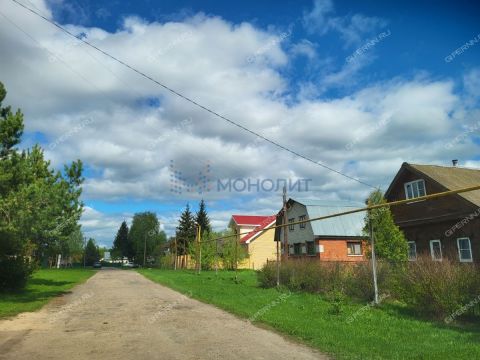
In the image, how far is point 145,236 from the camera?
97812mm

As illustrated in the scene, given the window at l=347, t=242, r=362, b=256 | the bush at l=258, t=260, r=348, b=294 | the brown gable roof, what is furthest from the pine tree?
the bush at l=258, t=260, r=348, b=294

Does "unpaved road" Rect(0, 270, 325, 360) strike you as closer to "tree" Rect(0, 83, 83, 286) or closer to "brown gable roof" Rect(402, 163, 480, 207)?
"tree" Rect(0, 83, 83, 286)

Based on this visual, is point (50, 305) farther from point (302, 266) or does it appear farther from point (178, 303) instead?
point (302, 266)

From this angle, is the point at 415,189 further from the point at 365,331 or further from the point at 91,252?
the point at 91,252

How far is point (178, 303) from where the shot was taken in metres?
14.8

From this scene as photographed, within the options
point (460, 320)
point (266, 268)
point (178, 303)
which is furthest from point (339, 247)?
point (460, 320)

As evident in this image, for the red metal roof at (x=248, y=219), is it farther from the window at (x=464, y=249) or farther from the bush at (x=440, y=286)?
the bush at (x=440, y=286)

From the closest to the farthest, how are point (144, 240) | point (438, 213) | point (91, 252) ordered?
point (438, 213) < point (144, 240) < point (91, 252)

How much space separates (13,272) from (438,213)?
22083 mm

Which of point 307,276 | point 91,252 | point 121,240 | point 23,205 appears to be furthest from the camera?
point 91,252

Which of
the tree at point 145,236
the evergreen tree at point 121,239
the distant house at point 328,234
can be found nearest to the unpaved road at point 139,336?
the distant house at point 328,234

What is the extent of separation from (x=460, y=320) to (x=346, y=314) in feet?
8.86

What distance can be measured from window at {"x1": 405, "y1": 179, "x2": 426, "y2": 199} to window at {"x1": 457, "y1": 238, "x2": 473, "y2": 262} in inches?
152

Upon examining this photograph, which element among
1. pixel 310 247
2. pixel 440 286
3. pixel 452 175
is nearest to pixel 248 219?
pixel 310 247
